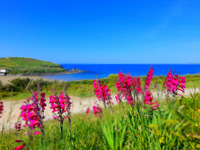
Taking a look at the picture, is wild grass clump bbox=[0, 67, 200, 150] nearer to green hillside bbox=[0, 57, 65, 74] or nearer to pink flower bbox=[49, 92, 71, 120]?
pink flower bbox=[49, 92, 71, 120]

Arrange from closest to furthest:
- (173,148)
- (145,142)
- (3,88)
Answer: (173,148)
(145,142)
(3,88)

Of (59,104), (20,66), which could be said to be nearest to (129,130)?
(59,104)

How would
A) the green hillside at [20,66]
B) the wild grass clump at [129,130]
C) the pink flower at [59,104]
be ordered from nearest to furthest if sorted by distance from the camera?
the wild grass clump at [129,130], the pink flower at [59,104], the green hillside at [20,66]

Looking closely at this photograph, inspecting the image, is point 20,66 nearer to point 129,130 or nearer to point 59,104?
point 59,104

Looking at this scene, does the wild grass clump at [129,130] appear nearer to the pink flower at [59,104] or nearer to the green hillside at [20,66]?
the pink flower at [59,104]

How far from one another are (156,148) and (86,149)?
3.35 ft

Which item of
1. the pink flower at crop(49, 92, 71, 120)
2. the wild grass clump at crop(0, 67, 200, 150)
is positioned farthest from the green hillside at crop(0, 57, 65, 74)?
the wild grass clump at crop(0, 67, 200, 150)

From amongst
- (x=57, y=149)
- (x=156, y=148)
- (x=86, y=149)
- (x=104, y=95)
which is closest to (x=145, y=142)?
(x=156, y=148)

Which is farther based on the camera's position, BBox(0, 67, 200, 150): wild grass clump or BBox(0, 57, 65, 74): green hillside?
BBox(0, 57, 65, 74): green hillside

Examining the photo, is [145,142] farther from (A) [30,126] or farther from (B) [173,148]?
(A) [30,126]

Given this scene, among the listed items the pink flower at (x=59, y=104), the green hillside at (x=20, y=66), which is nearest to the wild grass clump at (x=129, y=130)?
the pink flower at (x=59, y=104)

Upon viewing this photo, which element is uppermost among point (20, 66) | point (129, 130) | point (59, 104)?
point (20, 66)

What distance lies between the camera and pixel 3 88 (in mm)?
15344

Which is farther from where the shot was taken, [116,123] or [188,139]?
[116,123]
